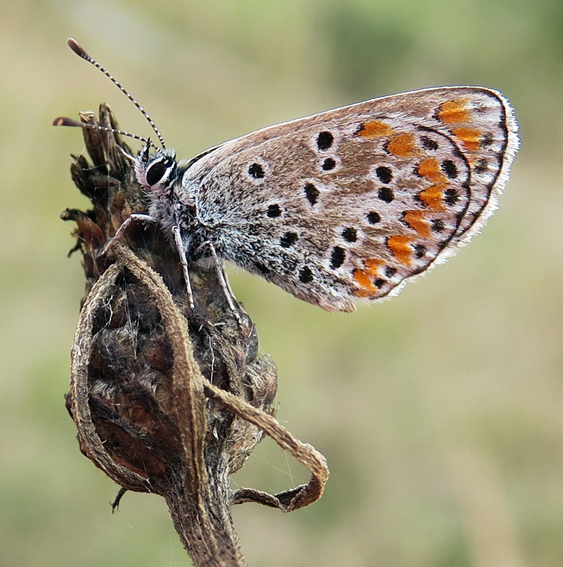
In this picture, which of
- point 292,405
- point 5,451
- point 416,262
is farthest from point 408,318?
point 416,262

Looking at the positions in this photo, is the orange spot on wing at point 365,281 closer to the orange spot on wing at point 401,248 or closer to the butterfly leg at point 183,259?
the orange spot on wing at point 401,248

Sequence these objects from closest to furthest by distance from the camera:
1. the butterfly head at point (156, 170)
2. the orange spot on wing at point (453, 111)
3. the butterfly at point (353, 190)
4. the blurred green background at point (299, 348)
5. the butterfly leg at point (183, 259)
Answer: the butterfly leg at point (183, 259) → the butterfly head at point (156, 170) → the butterfly at point (353, 190) → the orange spot on wing at point (453, 111) → the blurred green background at point (299, 348)

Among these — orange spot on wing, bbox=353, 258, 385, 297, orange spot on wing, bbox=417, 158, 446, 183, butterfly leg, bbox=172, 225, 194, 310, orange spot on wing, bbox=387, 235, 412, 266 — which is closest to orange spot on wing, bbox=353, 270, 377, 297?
orange spot on wing, bbox=353, 258, 385, 297

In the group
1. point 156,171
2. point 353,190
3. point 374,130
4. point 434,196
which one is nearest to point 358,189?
point 353,190

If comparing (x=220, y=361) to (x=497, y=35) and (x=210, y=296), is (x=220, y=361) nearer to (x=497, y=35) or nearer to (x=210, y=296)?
(x=210, y=296)

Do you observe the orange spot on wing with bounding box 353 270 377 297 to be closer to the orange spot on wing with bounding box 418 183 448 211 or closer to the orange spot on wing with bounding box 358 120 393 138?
the orange spot on wing with bounding box 418 183 448 211

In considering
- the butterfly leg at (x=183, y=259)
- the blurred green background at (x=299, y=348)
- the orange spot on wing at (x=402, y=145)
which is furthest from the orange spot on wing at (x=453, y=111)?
the blurred green background at (x=299, y=348)

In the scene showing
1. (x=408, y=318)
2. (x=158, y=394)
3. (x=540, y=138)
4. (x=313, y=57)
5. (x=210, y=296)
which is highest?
(x=540, y=138)
